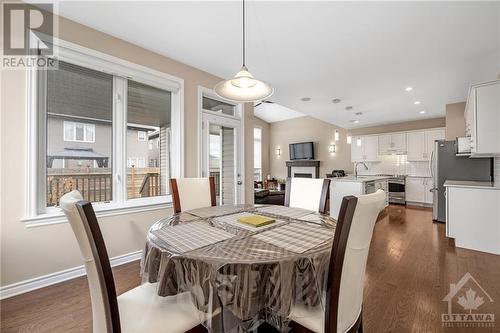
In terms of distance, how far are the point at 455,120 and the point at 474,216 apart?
2938mm

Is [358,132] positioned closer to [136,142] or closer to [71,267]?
[136,142]

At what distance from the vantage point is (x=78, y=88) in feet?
7.84

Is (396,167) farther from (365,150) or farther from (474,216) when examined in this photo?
(474,216)

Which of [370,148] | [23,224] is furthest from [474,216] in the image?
[23,224]

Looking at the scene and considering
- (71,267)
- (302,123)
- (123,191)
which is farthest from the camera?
(302,123)

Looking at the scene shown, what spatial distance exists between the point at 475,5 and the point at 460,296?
2.62 meters

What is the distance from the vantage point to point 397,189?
635cm

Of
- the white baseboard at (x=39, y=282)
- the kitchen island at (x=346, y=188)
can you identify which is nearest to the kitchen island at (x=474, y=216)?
the kitchen island at (x=346, y=188)

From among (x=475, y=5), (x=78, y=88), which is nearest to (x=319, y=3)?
(x=475, y=5)

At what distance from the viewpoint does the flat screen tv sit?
8.73 m

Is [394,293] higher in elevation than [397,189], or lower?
lower

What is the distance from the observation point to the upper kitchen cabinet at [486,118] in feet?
9.09

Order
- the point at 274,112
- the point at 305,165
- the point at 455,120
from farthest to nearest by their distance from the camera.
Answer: the point at 274,112
the point at 305,165
the point at 455,120

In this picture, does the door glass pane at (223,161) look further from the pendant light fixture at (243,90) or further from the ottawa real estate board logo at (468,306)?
the ottawa real estate board logo at (468,306)
